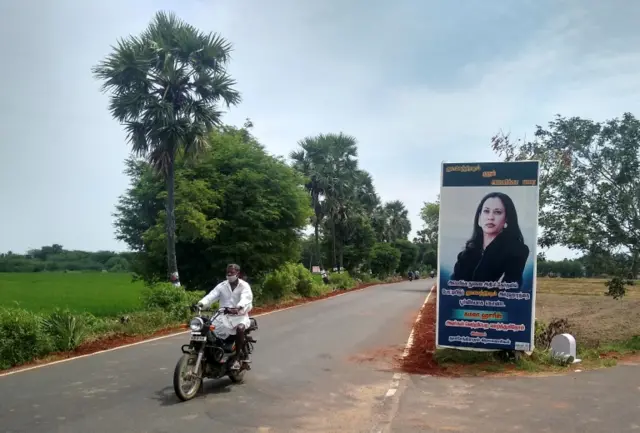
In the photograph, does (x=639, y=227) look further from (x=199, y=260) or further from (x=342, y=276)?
(x=342, y=276)

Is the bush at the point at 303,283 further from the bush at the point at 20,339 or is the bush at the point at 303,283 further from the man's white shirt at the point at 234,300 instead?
the man's white shirt at the point at 234,300

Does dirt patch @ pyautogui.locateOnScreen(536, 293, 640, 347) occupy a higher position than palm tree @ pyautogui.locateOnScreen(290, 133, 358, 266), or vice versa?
palm tree @ pyautogui.locateOnScreen(290, 133, 358, 266)

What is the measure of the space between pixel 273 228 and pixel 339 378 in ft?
52.5

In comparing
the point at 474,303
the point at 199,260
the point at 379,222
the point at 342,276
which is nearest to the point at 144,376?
the point at 474,303

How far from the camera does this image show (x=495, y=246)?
995 cm

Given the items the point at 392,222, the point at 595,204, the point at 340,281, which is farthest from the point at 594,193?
the point at 392,222

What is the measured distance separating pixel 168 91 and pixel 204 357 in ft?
46.5

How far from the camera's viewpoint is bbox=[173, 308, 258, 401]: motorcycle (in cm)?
738

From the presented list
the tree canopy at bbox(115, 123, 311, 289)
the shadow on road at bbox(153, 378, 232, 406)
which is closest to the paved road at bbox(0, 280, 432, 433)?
the shadow on road at bbox(153, 378, 232, 406)

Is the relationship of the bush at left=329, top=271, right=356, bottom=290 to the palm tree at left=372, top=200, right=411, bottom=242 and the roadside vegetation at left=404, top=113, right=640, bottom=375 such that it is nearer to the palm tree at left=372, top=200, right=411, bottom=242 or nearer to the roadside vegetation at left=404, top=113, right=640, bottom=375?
the palm tree at left=372, top=200, right=411, bottom=242

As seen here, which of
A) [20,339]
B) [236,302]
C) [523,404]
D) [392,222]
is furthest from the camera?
[392,222]

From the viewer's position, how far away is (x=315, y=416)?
22.2 feet

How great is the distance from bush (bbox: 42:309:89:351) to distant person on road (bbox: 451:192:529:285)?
26.4 ft

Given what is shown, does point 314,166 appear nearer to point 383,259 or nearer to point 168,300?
point 383,259
